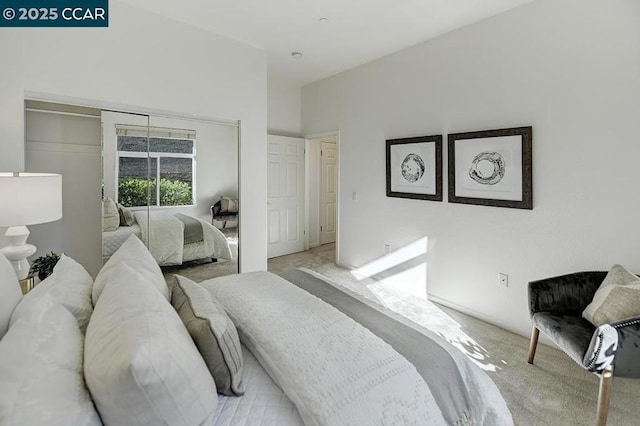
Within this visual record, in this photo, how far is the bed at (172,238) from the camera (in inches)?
112

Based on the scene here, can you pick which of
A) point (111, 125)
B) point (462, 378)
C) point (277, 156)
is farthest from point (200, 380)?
point (277, 156)

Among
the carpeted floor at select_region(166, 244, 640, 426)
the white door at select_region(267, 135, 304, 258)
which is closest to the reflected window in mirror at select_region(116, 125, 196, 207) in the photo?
the carpeted floor at select_region(166, 244, 640, 426)

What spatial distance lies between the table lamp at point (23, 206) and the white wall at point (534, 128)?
10.5 feet

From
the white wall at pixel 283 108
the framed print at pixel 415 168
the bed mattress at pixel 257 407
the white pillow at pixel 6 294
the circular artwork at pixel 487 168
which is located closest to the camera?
the bed mattress at pixel 257 407

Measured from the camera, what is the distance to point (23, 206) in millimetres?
1772

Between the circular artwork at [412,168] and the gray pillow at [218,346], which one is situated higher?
the circular artwork at [412,168]

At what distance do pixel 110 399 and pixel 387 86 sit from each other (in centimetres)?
390

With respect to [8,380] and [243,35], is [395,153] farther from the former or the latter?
[8,380]

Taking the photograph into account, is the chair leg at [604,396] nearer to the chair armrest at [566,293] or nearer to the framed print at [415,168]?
the chair armrest at [566,293]

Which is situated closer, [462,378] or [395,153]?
[462,378]

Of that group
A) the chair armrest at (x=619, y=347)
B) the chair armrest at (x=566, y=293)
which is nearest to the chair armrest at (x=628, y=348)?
the chair armrest at (x=619, y=347)

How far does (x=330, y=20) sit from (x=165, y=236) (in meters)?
2.62

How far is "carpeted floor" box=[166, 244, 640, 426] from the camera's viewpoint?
1.79m

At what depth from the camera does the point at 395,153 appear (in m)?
3.76
